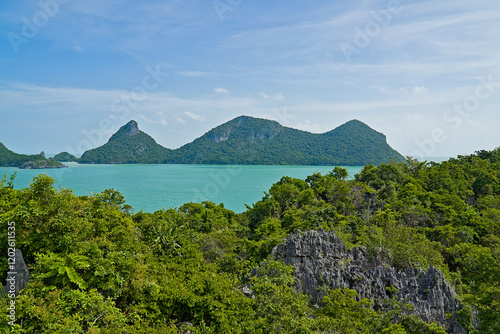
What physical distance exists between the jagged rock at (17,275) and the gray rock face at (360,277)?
32.6 ft

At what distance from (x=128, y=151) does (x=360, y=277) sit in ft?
533

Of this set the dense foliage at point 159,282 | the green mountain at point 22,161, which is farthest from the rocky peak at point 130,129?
the dense foliage at point 159,282

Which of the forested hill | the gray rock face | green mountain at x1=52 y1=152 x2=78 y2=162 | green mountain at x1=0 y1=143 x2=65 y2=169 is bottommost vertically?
the gray rock face

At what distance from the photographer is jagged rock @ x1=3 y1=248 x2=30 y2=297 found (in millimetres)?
8242

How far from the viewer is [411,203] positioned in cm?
2830

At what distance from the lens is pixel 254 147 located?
158 m

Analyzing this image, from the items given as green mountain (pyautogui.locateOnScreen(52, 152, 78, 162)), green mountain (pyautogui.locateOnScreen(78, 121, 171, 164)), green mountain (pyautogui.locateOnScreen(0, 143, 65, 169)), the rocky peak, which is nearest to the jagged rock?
green mountain (pyautogui.locateOnScreen(0, 143, 65, 169))

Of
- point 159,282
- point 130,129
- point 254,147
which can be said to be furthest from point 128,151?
point 159,282

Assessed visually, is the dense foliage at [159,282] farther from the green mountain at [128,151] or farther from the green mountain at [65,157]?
the green mountain at [65,157]

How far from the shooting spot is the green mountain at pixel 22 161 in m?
108

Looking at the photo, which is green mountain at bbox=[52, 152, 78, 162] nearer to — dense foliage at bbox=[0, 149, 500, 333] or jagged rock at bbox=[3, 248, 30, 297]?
dense foliage at bbox=[0, 149, 500, 333]

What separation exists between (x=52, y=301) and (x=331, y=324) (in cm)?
800

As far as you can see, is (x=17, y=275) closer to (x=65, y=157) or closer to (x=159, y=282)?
(x=159, y=282)

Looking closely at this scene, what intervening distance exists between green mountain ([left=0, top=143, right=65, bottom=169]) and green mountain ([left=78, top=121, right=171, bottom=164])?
42211mm
